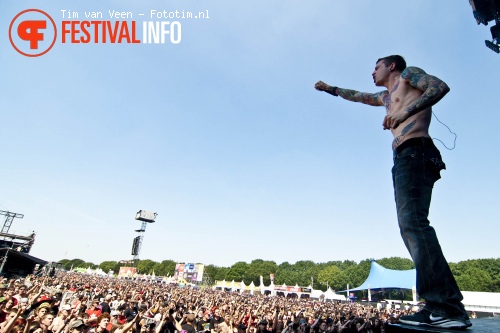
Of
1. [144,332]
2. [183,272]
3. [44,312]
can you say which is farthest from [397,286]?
[183,272]

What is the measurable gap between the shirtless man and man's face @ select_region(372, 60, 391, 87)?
14 centimetres

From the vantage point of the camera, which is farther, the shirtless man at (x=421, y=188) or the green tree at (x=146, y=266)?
the green tree at (x=146, y=266)

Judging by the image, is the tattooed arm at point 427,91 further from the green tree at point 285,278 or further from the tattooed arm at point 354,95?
the green tree at point 285,278

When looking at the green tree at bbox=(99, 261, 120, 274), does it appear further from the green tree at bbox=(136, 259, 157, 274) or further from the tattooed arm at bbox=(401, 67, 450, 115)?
the tattooed arm at bbox=(401, 67, 450, 115)

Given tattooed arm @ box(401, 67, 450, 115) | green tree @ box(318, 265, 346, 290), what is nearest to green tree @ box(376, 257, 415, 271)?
green tree @ box(318, 265, 346, 290)

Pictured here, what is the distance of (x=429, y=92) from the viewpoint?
1.97m

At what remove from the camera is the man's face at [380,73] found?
258 cm

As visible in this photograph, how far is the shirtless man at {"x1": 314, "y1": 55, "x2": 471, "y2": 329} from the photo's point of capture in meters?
1.72

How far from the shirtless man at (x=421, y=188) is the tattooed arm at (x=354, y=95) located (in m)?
0.26

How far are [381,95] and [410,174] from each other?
41.2 inches

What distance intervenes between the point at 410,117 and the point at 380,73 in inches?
26.8

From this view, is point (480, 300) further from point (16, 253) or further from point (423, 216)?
point (16, 253)

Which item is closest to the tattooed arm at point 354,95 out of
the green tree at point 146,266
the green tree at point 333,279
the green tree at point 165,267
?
the green tree at point 333,279

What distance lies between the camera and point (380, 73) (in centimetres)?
261
